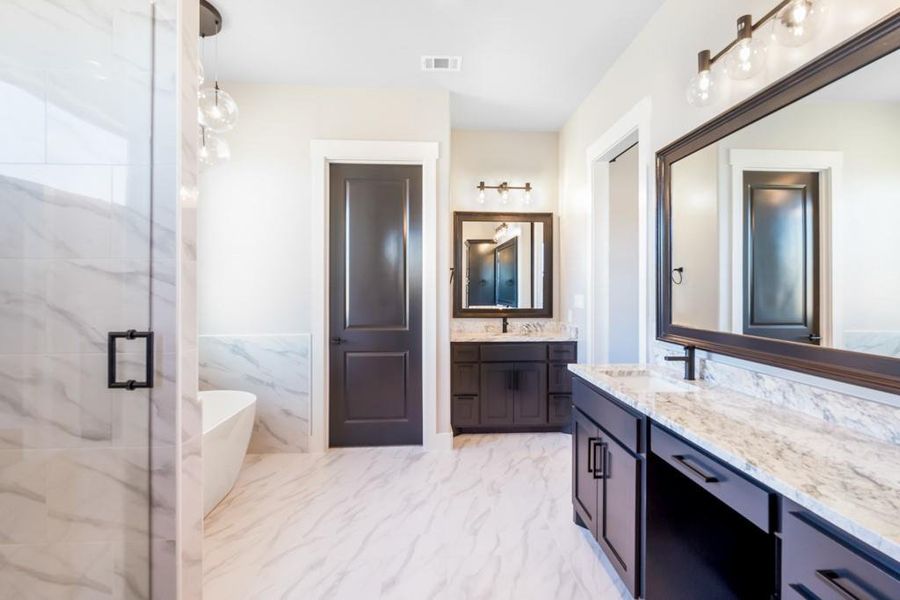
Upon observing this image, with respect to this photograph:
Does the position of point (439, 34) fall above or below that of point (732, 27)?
above

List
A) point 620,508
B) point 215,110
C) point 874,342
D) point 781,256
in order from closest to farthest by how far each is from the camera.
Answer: point 874,342, point 781,256, point 620,508, point 215,110

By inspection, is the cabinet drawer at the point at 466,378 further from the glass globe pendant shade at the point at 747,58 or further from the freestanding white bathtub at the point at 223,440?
the glass globe pendant shade at the point at 747,58

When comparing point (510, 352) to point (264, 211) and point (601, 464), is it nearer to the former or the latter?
point (601, 464)

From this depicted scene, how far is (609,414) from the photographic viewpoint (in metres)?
1.67

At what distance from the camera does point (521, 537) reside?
6.60 ft

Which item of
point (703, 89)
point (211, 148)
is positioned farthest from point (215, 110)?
point (703, 89)

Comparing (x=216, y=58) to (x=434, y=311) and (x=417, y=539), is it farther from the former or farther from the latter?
Result: (x=417, y=539)

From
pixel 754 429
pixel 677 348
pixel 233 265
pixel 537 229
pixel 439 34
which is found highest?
pixel 439 34

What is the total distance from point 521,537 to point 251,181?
10.0 feet

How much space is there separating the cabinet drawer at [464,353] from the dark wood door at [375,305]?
34cm

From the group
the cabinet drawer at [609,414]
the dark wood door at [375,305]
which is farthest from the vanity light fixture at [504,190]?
the cabinet drawer at [609,414]

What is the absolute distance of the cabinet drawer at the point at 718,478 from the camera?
0.95 meters

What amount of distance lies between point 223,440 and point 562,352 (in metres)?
2.59

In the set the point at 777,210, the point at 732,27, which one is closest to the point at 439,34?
the point at 732,27
